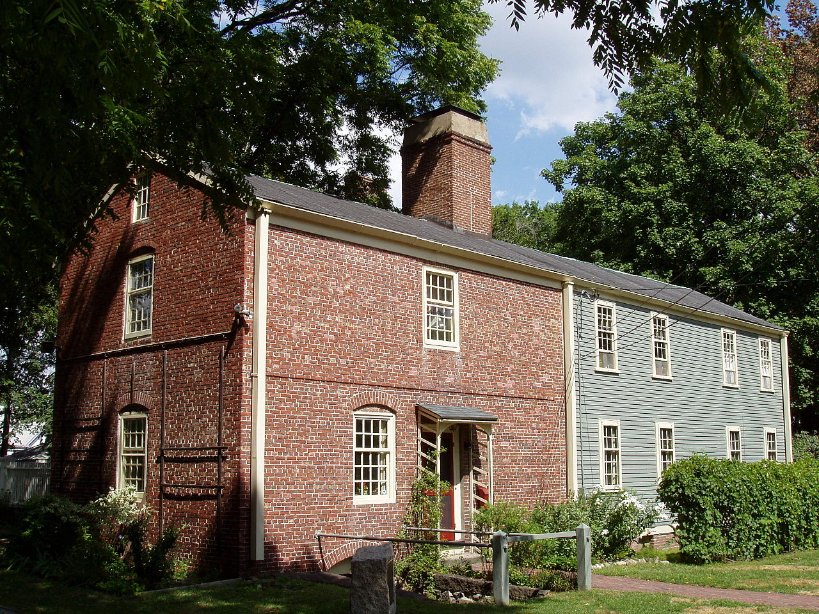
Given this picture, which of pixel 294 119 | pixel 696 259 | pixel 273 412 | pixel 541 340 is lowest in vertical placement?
pixel 273 412

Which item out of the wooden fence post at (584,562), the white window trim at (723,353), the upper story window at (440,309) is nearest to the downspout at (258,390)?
the upper story window at (440,309)

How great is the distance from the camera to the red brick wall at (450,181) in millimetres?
21844

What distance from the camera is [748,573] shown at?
1406cm

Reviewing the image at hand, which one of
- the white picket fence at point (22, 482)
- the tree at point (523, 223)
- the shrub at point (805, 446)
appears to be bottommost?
the white picket fence at point (22, 482)

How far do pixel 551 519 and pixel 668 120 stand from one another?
23.0 m

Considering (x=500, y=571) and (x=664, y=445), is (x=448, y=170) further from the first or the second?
(x=500, y=571)

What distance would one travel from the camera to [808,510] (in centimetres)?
1806

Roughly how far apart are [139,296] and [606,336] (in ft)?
36.1

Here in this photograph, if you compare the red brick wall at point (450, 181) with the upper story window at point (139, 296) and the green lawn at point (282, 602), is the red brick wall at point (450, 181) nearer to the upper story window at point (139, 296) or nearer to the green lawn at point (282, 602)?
the upper story window at point (139, 296)

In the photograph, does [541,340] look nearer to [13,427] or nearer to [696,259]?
[696,259]

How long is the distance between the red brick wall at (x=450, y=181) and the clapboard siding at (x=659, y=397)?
3675mm

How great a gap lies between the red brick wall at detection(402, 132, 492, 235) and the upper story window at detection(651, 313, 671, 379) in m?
5.11

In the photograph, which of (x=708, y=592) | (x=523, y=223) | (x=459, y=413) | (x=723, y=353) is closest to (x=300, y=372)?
(x=459, y=413)

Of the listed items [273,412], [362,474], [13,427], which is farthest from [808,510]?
[13,427]
